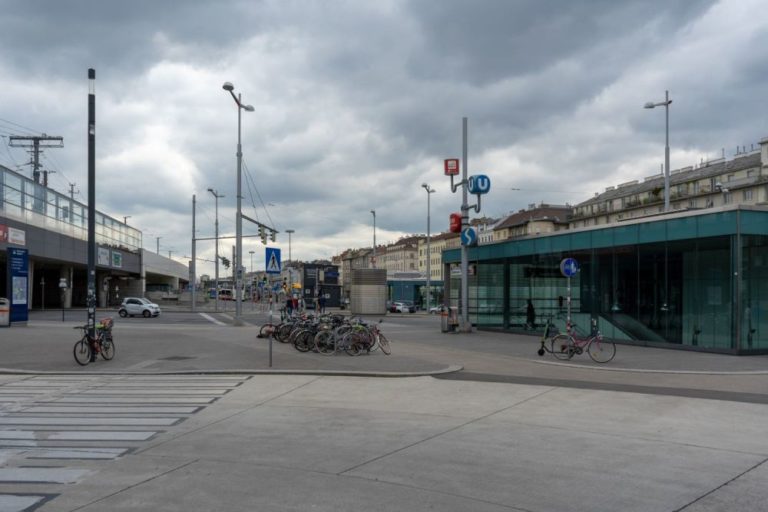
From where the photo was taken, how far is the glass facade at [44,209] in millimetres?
45188

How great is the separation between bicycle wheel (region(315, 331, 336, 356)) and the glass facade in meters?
34.3

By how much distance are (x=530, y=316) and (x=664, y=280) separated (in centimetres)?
777

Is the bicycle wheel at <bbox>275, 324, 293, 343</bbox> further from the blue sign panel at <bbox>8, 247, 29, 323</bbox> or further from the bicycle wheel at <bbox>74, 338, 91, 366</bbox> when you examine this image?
the blue sign panel at <bbox>8, 247, 29, 323</bbox>

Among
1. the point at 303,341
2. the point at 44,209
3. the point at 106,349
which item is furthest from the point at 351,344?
the point at 44,209

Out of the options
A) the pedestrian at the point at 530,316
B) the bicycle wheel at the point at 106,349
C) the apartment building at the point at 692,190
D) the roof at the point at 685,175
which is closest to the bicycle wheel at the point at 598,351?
the pedestrian at the point at 530,316

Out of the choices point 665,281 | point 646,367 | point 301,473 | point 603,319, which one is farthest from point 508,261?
point 301,473

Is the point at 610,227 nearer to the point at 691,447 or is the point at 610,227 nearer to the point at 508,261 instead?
the point at 508,261

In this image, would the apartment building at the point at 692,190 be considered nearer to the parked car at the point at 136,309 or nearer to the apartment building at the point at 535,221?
the apartment building at the point at 535,221

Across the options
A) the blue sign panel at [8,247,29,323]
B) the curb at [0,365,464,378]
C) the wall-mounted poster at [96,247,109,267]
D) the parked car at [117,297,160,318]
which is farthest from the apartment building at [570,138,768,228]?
the curb at [0,365,464,378]

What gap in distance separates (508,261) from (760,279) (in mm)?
12145

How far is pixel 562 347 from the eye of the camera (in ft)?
60.0

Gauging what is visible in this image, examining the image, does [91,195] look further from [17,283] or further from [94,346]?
[17,283]

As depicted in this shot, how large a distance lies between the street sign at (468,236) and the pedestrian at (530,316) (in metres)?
3.66

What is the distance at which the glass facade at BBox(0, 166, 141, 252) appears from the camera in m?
45.2
